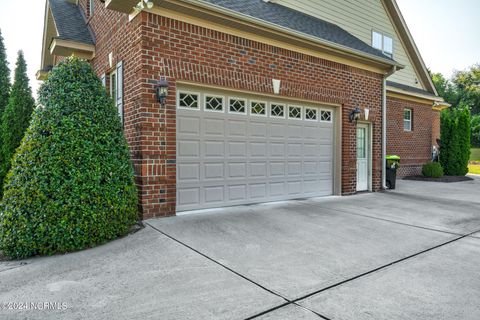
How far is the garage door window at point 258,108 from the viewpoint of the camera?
6902mm

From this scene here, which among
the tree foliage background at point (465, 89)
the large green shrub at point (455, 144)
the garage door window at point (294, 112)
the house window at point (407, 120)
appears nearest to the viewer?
the garage door window at point (294, 112)

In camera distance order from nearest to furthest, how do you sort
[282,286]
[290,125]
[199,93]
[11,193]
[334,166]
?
[282,286] < [11,193] < [199,93] < [290,125] < [334,166]

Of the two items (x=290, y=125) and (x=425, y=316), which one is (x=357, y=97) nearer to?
(x=290, y=125)

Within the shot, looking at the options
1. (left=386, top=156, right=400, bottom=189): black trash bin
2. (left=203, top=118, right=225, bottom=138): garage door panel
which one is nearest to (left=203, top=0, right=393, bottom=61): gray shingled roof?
(left=203, top=118, right=225, bottom=138): garage door panel

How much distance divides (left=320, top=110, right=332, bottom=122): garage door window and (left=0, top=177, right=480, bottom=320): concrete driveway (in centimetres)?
340

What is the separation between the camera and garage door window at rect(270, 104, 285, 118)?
23.8ft

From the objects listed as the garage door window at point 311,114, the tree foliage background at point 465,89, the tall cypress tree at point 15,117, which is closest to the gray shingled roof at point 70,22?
the tall cypress tree at point 15,117

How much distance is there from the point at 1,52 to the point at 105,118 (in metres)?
7.80

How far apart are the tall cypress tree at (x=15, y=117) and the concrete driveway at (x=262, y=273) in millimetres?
6095

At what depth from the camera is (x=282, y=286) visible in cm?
301

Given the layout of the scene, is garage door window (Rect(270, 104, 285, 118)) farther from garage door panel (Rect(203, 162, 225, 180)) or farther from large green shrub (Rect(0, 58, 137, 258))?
large green shrub (Rect(0, 58, 137, 258))

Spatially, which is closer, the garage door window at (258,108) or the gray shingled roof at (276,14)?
the gray shingled roof at (276,14)

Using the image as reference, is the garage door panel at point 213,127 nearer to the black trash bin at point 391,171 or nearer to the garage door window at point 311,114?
the garage door window at point 311,114

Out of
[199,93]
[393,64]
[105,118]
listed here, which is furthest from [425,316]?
[393,64]
